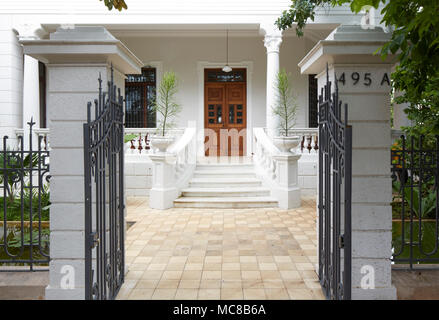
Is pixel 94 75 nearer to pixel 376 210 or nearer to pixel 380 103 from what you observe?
pixel 380 103

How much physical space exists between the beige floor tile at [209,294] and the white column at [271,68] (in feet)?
23.8

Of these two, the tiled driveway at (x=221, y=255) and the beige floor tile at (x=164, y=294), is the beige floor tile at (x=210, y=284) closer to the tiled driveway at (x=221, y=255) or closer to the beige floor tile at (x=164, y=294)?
the tiled driveway at (x=221, y=255)

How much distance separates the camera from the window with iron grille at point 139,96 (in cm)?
1402

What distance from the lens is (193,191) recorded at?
909 centimetres

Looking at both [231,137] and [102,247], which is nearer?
[102,247]

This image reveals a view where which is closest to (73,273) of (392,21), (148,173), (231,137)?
(392,21)

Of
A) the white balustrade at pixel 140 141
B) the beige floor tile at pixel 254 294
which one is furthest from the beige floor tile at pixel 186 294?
the white balustrade at pixel 140 141

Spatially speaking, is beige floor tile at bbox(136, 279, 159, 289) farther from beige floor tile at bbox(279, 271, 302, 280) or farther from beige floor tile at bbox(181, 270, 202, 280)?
beige floor tile at bbox(279, 271, 302, 280)

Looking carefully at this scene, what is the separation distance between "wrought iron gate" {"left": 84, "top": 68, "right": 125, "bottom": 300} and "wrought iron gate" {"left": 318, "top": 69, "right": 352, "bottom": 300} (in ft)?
5.85

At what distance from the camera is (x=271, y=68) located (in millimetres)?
11086

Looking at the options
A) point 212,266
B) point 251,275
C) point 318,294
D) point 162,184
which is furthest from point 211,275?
point 162,184

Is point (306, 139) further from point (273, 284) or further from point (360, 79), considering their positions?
point (360, 79)

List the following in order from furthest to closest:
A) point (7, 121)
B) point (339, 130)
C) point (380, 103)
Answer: point (7, 121)
point (380, 103)
point (339, 130)

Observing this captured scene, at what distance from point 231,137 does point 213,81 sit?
206 cm
